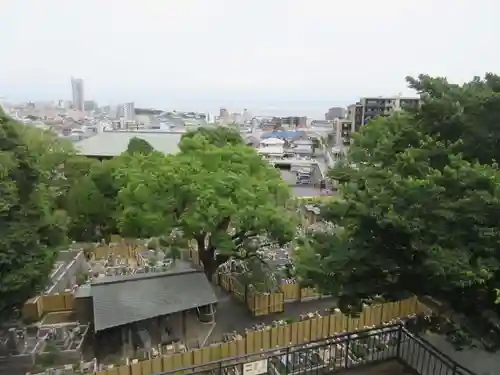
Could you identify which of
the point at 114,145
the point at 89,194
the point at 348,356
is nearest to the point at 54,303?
the point at 89,194

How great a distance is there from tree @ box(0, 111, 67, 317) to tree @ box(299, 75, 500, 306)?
7.18 meters

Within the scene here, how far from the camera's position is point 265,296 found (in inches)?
603

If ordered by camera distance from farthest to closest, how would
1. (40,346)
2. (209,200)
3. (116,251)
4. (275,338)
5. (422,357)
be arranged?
(116,251) < (209,200) < (40,346) < (275,338) < (422,357)

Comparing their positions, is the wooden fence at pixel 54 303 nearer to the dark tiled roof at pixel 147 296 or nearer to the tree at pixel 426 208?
the dark tiled roof at pixel 147 296

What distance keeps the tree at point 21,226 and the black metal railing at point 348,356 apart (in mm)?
5038

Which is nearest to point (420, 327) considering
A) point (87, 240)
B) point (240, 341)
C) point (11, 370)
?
point (240, 341)

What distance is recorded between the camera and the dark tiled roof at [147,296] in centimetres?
1216

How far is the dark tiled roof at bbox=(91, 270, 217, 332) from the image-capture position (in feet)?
39.9

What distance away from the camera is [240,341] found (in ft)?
38.3

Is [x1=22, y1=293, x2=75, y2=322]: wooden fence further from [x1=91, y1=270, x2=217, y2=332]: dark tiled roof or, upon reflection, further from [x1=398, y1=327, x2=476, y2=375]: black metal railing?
[x1=398, y1=327, x2=476, y2=375]: black metal railing

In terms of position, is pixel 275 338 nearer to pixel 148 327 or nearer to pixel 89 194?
pixel 148 327

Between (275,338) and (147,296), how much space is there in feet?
14.1

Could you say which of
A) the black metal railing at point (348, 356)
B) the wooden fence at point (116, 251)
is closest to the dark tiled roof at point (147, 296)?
the black metal railing at point (348, 356)

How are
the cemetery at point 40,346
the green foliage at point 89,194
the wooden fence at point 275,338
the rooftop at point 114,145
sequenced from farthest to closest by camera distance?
the rooftop at point 114,145
the green foliage at point 89,194
the cemetery at point 40,346
the wooden fence at point 275,338
